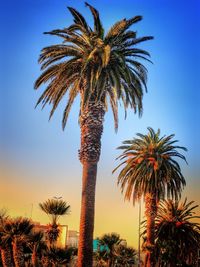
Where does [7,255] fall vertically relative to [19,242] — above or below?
below

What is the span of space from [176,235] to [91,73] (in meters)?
27.3

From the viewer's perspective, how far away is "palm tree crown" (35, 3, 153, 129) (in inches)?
941

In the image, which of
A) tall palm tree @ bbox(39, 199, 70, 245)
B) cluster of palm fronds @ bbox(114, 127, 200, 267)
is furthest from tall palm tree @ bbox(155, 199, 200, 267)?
tall palm tree @ bbox(39, 199, 70, 245)

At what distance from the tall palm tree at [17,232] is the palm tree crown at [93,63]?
9.56m

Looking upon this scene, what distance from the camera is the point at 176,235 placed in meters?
44.2

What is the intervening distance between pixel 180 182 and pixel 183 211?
7.18m

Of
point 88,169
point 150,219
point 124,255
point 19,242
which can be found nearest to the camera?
point 88,169

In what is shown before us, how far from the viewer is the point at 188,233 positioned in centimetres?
4434

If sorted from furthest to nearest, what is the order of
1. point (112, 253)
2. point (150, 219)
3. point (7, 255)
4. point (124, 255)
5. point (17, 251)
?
point (124, 255), point (112, 253), point (150, 219), point (7, 255), point (17, 251)

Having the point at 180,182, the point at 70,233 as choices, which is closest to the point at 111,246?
the point at 180,182

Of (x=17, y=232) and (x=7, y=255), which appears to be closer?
(x=17, y=232)

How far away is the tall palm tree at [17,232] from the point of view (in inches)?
1156

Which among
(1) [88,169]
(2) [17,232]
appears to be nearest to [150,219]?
(2) [17,232]

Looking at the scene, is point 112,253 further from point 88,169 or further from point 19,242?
point 88,169
